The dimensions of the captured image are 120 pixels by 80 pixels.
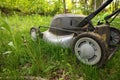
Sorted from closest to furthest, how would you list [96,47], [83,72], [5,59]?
[96,47] < [83,72] < [5,59]

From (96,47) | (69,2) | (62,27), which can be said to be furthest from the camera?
(69,2)

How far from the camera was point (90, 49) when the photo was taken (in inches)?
84.6

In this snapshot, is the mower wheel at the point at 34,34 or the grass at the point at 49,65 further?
the mower wheel at the point at 34,34

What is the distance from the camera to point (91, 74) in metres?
2.14

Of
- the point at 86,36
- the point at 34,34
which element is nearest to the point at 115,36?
the point at 86,36

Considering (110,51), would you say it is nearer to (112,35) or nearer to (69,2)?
(112,35)

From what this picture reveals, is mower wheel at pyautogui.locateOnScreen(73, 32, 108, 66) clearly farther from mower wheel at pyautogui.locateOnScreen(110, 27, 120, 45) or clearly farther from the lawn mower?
mower wheel at pyautogui.locateOnScreen(110, 27, 120, 45)

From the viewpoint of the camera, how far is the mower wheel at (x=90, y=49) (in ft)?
6.80

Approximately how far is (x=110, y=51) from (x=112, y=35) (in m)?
0.41

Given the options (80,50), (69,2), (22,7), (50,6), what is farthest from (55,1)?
(80,50)

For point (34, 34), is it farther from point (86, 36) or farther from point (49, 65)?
point (86, 36)

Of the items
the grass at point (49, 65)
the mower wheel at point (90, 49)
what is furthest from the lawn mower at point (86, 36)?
the grass at point (49, 65)

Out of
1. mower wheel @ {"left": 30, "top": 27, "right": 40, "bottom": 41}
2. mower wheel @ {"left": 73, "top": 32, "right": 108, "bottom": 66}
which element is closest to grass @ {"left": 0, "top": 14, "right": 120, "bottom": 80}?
mower wheel @ {"left": 73, "top": 32, "right": 108, "bottom": 66}

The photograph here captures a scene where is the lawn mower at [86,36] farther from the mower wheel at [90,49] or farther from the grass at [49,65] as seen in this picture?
the grass at [49,65]
